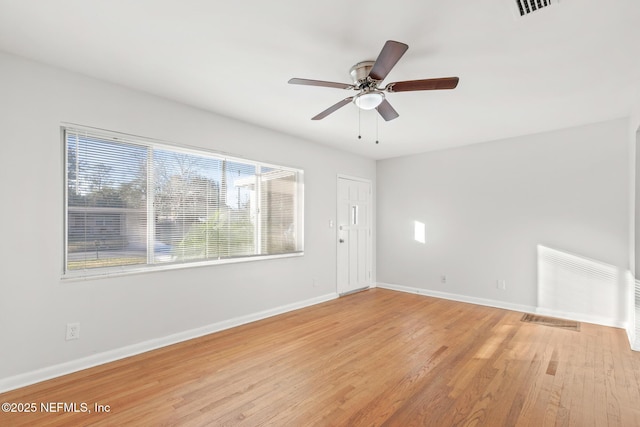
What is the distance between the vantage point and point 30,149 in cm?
238

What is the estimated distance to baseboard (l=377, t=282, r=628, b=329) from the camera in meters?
3.68

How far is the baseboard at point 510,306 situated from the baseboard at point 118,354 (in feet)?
8.38

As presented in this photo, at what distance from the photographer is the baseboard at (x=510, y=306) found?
3.68m

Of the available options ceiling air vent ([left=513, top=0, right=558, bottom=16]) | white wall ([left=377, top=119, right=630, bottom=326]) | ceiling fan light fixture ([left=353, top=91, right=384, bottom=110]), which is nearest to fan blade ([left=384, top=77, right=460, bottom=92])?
ceiling fan light fixture ([left=353, top=91, right=384, bottom=110])

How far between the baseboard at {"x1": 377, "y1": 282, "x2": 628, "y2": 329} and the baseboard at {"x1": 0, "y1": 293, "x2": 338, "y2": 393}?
2553 millimetres

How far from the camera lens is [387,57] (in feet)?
Result: 6.03

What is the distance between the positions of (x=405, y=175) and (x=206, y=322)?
4.11m

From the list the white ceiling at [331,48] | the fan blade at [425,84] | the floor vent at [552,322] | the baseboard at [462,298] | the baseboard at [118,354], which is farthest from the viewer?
the baseboard at [462,298]

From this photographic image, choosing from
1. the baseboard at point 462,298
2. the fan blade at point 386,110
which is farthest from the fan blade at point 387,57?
the baseboard at point 462,298

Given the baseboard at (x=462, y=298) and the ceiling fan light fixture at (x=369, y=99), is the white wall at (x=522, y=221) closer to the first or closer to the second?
the baseboard at (x=462, y=298)

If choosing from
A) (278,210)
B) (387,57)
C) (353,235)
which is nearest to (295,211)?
(278,210)

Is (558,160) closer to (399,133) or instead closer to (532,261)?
(532,261)

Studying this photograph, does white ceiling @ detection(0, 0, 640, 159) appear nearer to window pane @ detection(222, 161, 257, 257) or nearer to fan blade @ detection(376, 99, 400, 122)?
fan blade @ detection(376, 99, 400, 122)

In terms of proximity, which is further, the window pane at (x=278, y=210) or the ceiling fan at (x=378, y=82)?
the window pane at (x=278, y=210)
